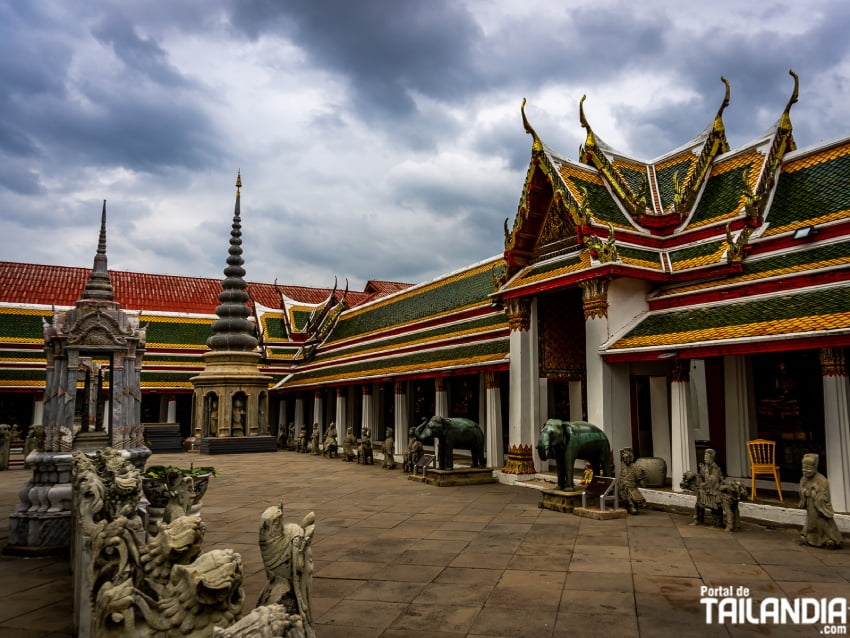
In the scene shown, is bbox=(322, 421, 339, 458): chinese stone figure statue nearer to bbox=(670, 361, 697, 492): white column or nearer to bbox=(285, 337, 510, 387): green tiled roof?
bbox=(285, 337, 510, 387): green tiled roof

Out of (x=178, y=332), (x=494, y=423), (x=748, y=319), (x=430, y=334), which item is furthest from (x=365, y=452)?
(x=178, y=332)

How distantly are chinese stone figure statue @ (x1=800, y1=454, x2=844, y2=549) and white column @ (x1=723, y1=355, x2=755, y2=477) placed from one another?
14.7ft

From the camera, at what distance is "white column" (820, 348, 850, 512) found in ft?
30.4

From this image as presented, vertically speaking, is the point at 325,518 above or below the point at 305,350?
below

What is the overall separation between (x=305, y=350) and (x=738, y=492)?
27.3 metres

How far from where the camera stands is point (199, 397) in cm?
2866

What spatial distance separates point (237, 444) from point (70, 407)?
1809cm

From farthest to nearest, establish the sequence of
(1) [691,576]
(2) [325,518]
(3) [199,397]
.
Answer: (3) [199,397] → (2) [325,518] → (1) [691,576]

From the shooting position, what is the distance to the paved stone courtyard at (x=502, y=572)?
5516 mm

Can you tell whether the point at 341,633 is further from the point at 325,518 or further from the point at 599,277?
the point at 599,277

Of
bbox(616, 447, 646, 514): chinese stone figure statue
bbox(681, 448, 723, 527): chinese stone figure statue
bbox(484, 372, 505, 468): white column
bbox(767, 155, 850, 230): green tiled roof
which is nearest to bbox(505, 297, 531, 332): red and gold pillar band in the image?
bbox(484, 372, 505, 468): white column

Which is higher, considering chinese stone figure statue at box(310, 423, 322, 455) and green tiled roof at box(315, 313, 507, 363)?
green tiled roof at box(315, 313, 507, 363)

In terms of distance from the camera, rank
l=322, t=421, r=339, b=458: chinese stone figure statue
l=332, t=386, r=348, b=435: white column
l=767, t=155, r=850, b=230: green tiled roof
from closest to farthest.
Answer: l=767, t=155, r=850, b=230: green tiled roof < l=322, t=421, r=339, b=458: chinese stone figure statue < l=332, t=386, r=348, b=435: white column

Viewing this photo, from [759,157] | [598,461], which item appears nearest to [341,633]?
[598,461]
